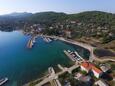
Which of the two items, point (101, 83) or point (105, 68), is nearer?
point (101, 83)

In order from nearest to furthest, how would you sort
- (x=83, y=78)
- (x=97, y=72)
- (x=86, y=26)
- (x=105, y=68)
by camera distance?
(x=83, y=78)
(x=97, y=72)
(x=105, y=68)
(x=86, y=26)

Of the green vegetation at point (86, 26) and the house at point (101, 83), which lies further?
the green vegetation at point (86, 26)

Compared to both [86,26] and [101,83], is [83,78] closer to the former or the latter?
[101,83]

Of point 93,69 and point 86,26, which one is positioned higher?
point 93,69

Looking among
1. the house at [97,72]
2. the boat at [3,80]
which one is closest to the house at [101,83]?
the house at [97,72]

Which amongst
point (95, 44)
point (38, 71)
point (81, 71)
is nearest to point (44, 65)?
point (38, 71)

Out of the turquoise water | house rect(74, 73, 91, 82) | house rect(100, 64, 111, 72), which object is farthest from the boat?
house rect(100, 64, 111, 72)

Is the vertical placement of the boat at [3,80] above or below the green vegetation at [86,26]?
above

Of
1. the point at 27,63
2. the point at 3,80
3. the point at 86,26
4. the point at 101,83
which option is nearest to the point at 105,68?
the point at 101,83

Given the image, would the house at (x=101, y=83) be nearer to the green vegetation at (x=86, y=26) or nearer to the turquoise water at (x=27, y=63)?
the turquoise water at (x=27, y=63)

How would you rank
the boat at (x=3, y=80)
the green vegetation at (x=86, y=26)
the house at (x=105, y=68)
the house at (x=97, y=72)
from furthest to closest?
the green vegetation at (x=86, y=26) < the house at (x=105, y=68) < the boat at (x=3, y=80) < the house at (x=97, y=72)

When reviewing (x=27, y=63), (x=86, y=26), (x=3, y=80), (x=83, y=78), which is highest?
(x=83, y=78)

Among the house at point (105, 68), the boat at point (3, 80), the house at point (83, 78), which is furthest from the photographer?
the house at point (105, 68)

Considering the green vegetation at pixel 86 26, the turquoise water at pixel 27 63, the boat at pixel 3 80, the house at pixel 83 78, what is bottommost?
the green vegetation at pixel 86 26
